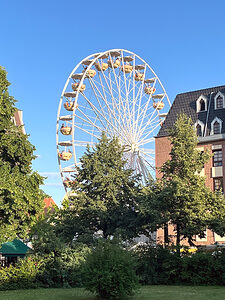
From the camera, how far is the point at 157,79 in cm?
5753

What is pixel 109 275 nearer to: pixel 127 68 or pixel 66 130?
pixel 66 130

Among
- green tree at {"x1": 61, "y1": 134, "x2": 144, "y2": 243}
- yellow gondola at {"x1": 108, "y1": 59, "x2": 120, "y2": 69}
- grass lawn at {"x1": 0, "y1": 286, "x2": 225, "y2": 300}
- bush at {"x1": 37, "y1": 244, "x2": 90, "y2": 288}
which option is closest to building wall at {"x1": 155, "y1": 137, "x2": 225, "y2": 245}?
green tree at {"x1": 61, "y1": 134, "x2": 144, "y2": 243}

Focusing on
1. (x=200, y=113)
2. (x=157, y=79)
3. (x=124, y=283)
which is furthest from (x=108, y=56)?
(x=124, y=283)

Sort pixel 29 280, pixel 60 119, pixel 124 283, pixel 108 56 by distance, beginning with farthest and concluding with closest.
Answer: pixel 108 56 < pixel 60 119 < pixel 29 280 < pixel 124 283

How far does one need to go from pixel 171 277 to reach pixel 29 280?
8.31 metres

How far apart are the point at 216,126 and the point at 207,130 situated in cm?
97

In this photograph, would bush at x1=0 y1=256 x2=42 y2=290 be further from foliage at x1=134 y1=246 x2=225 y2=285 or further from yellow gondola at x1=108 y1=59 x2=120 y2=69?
yellow gondola at x1=108 y1=59 x2=120 y2=69

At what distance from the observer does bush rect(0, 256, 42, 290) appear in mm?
25203

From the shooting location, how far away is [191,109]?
5031cm

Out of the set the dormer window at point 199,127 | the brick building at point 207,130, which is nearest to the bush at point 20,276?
the brick building at point 207,130

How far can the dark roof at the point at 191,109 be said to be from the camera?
159 ft

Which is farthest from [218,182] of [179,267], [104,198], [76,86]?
[179,267]

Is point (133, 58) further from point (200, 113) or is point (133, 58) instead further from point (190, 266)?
point (190, 266)

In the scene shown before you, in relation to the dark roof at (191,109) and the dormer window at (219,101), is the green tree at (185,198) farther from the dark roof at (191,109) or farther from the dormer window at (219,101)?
the dormer window at (219,101)
